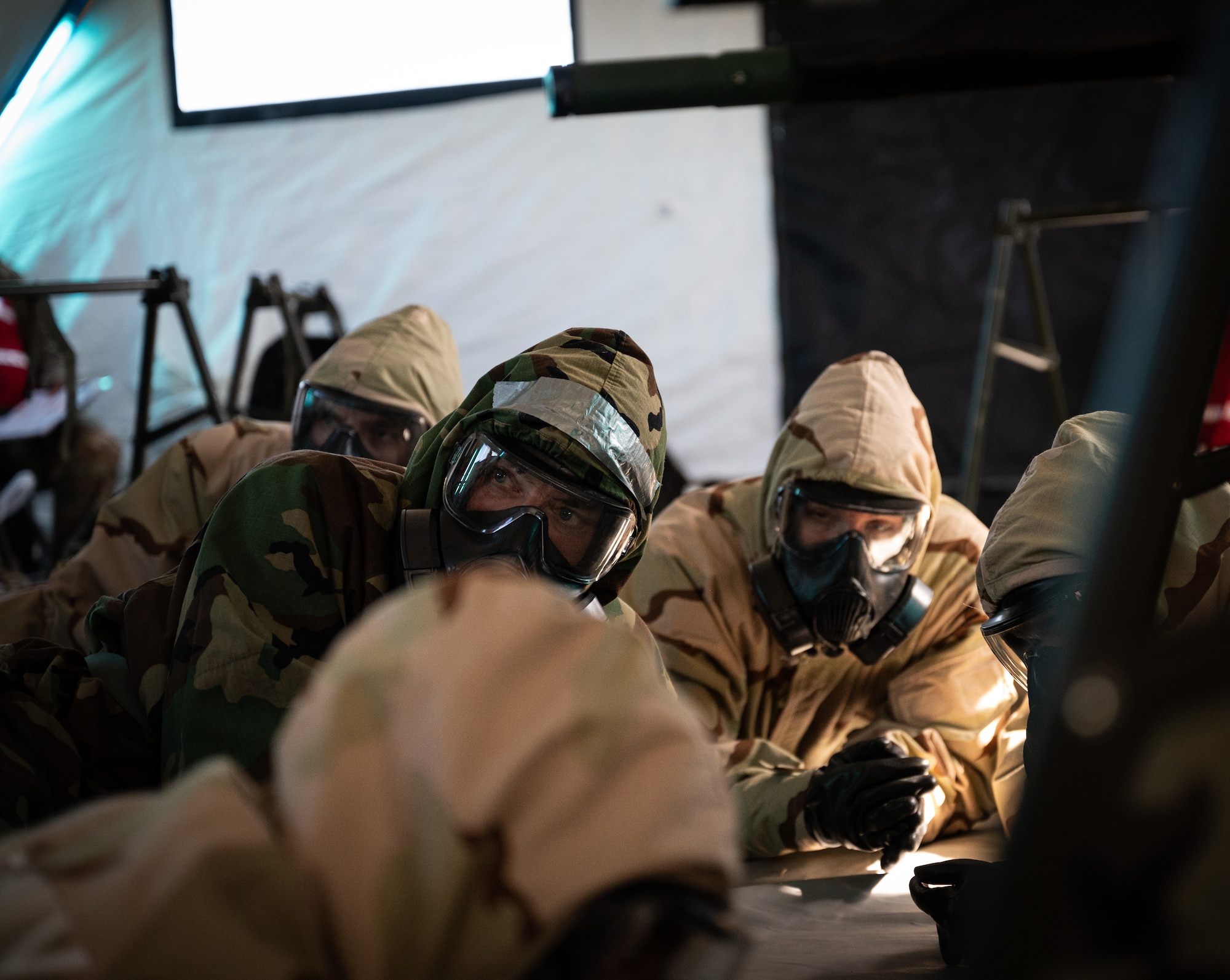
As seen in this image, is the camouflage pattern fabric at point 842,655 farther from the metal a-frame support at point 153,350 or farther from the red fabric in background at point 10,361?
the red fabric in background at point 10,361

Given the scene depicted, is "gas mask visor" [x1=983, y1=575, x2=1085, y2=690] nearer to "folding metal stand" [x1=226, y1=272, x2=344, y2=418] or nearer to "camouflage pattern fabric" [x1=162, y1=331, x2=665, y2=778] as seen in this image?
"camouflage pattern fabric" [x1=162, y1=331, x2=665, y2=778]

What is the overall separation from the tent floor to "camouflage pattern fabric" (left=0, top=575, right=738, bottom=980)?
35cm

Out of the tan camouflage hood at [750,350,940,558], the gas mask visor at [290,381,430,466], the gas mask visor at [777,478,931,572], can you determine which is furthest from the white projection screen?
the gas mask visor at [777,478,931,572]

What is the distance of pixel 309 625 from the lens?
Result: 127 cm

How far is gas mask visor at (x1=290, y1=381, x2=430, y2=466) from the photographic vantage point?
245 centimetres

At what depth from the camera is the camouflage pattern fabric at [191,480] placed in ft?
7.16

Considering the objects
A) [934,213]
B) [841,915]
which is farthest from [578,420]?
[934,213]

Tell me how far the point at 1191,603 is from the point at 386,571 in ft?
3.13

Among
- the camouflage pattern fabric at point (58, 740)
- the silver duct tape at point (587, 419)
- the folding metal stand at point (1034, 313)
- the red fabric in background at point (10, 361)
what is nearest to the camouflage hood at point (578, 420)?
the silver duct tape at point (587, 419)

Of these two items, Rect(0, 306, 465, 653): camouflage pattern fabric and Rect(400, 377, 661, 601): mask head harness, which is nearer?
Rect(400, 377, 661, 601): mask head harness

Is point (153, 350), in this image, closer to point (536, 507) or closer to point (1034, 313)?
point (536, 507)

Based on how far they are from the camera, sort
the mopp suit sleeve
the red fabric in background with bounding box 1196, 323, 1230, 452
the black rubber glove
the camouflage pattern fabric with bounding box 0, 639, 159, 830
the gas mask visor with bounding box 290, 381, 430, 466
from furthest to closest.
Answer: the red fabric in background with bounding box 1196, 323, 1230, 452 < the gas mask visor with bounding box 290, 381, 430, 466 < the mopp suit sleeve < the camouflage pattern fabric with bounding box 0, 639, 159, 830 < the black rubber glove

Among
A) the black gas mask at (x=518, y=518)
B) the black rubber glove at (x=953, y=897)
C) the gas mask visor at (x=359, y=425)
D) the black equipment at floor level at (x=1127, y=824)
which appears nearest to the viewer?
the black equipment at floor level at (x=1127, y=824)

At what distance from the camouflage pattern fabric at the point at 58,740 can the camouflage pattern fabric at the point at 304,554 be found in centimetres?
15
